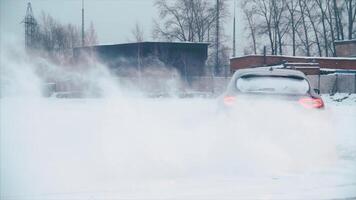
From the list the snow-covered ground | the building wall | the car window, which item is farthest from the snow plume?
the building wall

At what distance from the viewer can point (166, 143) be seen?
336 inches

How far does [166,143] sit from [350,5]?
48446mm

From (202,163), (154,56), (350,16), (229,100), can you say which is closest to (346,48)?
(350,16)

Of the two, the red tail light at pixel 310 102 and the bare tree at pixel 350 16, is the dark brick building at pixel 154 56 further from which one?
the red tail light at pixel 310 102

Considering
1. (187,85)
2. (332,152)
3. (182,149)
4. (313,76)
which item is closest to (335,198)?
(332,152)

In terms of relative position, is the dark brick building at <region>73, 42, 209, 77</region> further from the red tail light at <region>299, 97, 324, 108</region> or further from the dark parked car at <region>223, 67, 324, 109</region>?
the red tail light at <region>299, 97, 324, 108</region>

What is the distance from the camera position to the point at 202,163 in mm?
6996

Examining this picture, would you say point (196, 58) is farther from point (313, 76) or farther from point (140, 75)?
point (313, 76)

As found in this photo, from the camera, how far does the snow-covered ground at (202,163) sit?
5.48 m

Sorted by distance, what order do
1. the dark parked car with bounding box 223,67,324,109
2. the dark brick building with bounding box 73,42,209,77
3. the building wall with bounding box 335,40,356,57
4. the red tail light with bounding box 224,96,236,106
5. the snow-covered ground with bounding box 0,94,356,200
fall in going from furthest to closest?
the building wall with bounding box 335,40,356,57, the dark brick building with bounding box 73,42,209,77, the red tail light with bounding box 224,96,236,106, the dark parked car with bounding box 223,67,324,109, the snow-covered ground with bounding box 0,94,356,200

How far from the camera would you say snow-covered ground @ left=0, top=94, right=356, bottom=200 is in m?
5.48

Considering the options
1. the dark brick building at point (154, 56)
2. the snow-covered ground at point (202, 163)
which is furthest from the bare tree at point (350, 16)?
the snow-covered ground at point (202, 163)

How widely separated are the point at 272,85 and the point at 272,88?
0.07 metres

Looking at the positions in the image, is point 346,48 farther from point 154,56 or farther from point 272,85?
point 272,85
